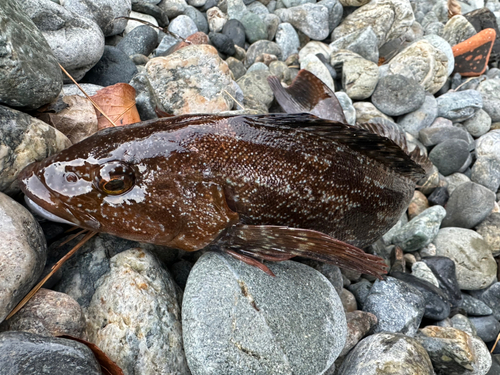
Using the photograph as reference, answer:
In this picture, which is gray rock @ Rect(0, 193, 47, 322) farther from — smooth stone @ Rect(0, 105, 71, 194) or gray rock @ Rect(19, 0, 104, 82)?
gray rock @ Rect(19, 0, 104, 82)

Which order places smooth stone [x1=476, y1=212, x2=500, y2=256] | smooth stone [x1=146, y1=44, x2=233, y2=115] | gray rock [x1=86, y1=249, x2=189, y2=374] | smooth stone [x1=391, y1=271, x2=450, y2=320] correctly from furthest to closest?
smooth stone [x1=476, y1=212, x2=500, y2=256] → smooth stone [x1=146, y1=44, x2=233, y2=115] → smooth stone [x1=391, y1=271, x2=450, y2=320] → gray rock [x1=86, y1=249, x2=189, y2=374]

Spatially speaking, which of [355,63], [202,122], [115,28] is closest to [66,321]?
[202,122]

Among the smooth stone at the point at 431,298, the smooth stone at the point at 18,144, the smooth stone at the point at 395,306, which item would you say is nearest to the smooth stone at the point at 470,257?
the smooth stone at the point at 431,298

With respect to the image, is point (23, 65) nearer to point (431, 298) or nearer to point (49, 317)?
point (49, 317)

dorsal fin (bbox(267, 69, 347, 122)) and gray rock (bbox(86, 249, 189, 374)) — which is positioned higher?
dorsal fin (bbox(267, 69, 347, 122))

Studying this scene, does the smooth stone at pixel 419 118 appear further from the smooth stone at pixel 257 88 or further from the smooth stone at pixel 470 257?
the smooth stone at pixel 257 88

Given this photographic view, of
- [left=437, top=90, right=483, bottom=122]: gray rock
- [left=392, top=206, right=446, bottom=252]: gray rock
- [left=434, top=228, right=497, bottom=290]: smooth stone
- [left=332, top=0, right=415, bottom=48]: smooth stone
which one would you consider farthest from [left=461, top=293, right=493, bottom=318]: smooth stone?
[left=332, top=0, right=415, bottom=48]: smooth stone
